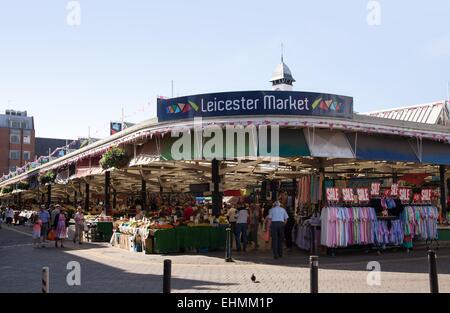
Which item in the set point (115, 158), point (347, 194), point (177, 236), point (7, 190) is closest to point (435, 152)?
point (347, 194)

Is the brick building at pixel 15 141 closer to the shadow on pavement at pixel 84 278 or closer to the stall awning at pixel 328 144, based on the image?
the shadow on pavement at pixel 84 278

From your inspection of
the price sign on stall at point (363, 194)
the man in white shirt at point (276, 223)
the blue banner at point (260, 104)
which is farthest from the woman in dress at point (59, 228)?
the price sign on stall at point (363, 194)

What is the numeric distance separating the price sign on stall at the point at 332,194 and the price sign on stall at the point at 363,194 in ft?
3.32

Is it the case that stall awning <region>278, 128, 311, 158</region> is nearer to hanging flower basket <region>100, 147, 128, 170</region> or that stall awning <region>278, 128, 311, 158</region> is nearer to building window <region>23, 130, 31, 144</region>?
hanging flower basket <region>100, 147, 128, 170</region>

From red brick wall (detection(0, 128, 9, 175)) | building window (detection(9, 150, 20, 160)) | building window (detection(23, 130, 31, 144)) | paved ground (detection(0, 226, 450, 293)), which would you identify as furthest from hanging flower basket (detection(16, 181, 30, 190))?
building window (detection(23, 130, 31, 144))

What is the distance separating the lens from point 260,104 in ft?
59.0

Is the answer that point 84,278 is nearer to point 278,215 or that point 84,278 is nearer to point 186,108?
point 278,215

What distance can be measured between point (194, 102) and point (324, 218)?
19.9 ft

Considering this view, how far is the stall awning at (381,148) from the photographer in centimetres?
1958

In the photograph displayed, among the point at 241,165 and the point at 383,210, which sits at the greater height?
the point at 241,165
